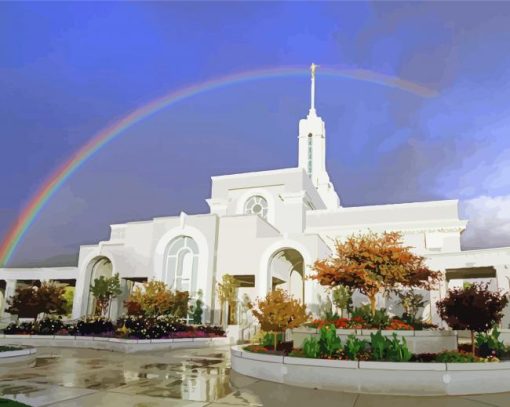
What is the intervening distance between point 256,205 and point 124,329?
768 inches

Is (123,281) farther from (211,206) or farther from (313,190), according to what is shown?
(313,190)

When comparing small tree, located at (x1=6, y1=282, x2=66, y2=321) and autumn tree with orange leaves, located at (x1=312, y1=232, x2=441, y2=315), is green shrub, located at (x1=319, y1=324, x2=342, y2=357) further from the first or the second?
small tree, located at (x1=6, y1=282, x2=66, y2=321)

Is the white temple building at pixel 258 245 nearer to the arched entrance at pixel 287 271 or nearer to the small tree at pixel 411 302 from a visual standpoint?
the arched entrance at pixel 287 271

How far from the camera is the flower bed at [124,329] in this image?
18605 millimetres

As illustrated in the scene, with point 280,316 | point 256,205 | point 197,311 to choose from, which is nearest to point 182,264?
point 197,311

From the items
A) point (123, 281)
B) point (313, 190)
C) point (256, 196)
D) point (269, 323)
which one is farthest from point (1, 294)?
point (269, 323)

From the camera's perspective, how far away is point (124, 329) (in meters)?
18.8

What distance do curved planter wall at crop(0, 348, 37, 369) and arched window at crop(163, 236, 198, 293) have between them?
14941 millimetres

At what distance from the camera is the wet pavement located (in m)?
7.49

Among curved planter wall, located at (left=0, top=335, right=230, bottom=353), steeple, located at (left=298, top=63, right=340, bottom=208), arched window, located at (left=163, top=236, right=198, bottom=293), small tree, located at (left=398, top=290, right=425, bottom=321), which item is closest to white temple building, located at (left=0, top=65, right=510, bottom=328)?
arched window, located at (left=163, top=236, right=198, bottom=293)

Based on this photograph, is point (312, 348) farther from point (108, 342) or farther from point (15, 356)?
point (108, 342)

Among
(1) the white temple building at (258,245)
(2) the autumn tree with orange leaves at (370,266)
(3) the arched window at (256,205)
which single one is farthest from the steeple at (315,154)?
(2) the autumn tree with orange leaves at (370,266)

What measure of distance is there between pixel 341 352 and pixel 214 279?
18386mm

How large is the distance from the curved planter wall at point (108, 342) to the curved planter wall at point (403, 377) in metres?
9.68
